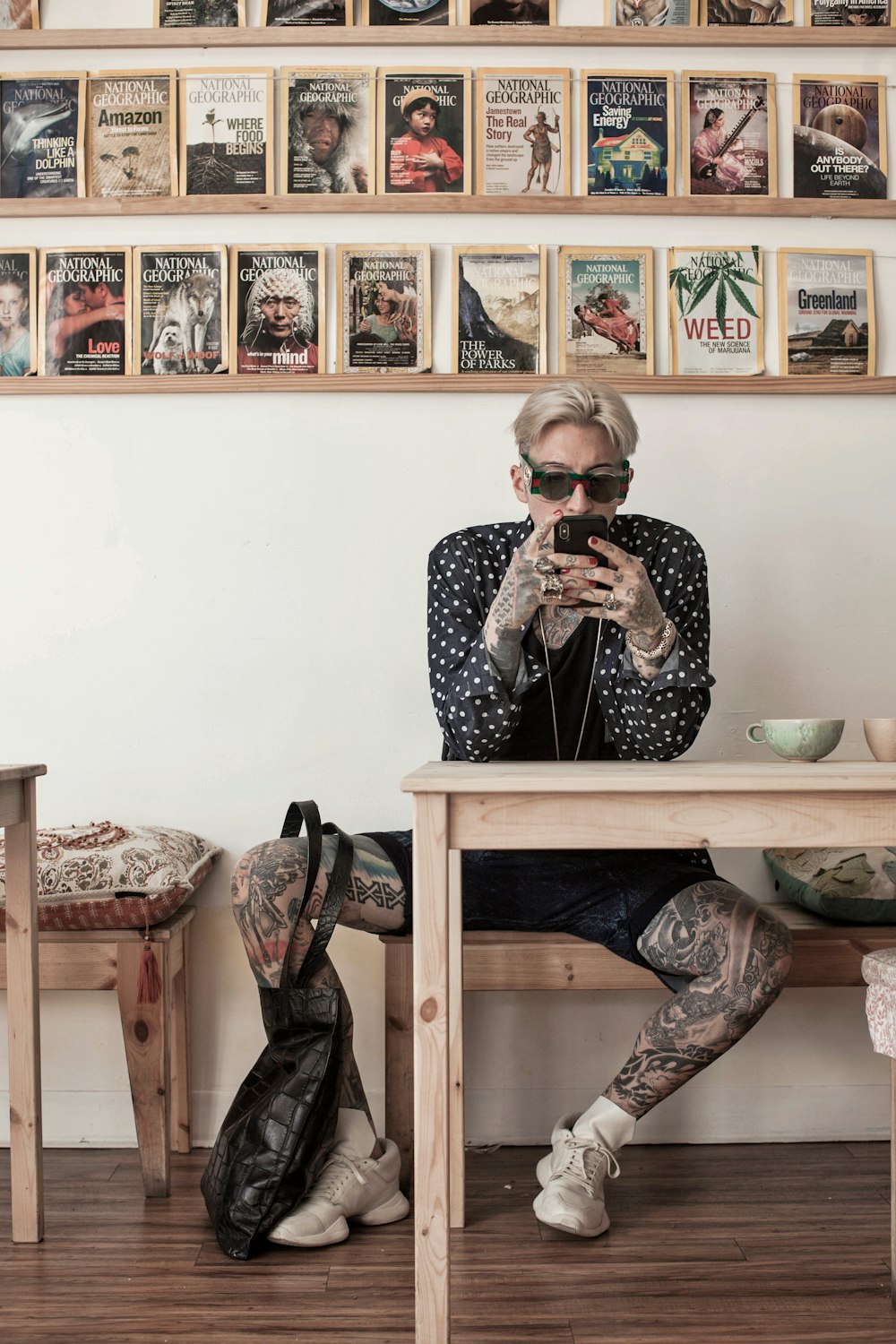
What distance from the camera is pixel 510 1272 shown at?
1.66 meters

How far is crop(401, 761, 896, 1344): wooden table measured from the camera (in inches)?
51.7

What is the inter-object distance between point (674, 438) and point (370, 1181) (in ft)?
4.94

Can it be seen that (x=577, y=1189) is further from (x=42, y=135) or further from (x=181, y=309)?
(x=42, y=135)

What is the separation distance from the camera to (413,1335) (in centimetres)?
147

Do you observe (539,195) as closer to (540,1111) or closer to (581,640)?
(581,640)

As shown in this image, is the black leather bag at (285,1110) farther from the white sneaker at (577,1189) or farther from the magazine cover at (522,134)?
the magazine cover at (522,134)

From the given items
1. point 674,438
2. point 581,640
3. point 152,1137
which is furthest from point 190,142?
point 152,1137

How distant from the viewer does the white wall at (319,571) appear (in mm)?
2344

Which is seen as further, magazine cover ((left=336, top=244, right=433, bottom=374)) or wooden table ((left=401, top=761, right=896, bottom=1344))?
magazine cover ((left=336, top=244, right=433, bottom=374))

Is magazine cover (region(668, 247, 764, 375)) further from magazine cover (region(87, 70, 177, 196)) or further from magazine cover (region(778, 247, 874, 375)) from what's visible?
magazine cover (region(87, 70, 177, 196))

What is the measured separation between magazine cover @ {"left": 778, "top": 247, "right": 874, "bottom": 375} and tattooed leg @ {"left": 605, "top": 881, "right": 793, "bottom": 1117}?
120cm

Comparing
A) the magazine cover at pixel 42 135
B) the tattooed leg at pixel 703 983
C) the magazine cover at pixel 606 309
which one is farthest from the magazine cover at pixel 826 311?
the magazine cover at pixel 42 135

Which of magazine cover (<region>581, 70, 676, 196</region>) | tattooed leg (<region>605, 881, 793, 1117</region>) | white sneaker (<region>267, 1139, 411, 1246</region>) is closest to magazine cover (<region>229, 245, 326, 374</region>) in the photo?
magazine cover (<region>581, 70, 676, 196</region>)

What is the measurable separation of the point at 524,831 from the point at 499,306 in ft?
4.58
